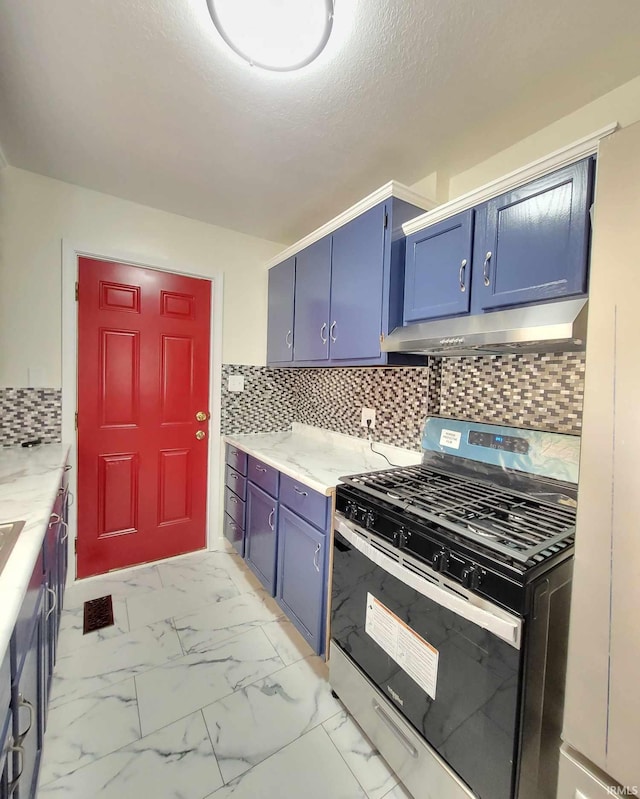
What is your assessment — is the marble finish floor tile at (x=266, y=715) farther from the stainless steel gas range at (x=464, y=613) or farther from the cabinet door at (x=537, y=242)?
the cabinet door at (x=537, y=242)

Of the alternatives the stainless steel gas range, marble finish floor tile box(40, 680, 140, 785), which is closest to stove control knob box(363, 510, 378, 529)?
the stainless steel gas range

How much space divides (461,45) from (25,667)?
2.21m

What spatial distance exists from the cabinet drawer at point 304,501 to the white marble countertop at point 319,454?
1.7 inches

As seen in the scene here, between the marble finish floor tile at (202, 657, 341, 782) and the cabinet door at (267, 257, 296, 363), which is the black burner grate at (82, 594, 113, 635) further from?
the cabinet door at (267, 257, 296, 363)

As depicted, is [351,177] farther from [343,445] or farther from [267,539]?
[267,539]

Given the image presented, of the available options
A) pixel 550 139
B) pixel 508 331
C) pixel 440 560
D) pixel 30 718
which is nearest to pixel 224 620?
pixel 30 718

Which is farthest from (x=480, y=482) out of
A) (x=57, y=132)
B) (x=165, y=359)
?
(x=57, y=132)

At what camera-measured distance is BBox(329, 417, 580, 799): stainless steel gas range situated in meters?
0.87

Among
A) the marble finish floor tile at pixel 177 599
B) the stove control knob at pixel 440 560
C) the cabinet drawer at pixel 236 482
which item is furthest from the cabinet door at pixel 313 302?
the marble finish floor tile at pixel 177 599

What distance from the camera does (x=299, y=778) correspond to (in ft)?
3.91

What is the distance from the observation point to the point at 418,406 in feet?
6.21

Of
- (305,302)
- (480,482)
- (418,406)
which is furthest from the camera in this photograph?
(305,302)

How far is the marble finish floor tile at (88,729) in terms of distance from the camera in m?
1.21

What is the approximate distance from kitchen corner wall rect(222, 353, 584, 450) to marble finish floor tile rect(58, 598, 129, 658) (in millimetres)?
1294
